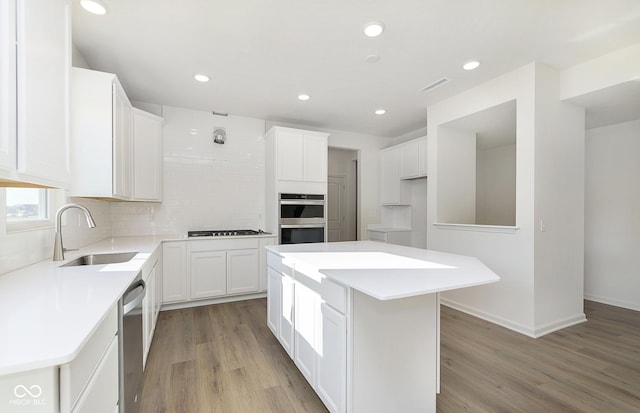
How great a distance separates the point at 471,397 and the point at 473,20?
8.68ft

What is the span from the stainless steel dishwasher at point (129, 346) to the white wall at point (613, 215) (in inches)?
206

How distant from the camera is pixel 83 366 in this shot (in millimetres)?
840

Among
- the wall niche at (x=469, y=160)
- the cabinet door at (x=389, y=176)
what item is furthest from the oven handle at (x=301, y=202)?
the wall niche at (x=469, y=160)

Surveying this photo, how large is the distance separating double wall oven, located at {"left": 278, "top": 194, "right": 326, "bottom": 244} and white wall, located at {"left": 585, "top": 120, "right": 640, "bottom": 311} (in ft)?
12.3

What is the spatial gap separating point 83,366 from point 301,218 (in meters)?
3.28

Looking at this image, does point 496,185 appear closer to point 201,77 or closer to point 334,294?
point 334,294

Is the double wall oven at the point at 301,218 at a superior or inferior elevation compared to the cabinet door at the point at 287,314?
superior

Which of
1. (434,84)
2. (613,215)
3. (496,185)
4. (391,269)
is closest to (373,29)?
(434,84)

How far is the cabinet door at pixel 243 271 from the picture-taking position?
3719 mm

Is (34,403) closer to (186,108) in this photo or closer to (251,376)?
(251,376)

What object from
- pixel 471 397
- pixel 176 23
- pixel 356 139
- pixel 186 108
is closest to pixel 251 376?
pixel 471 397

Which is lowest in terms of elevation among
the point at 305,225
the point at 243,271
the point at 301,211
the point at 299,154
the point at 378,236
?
the point at 243,271

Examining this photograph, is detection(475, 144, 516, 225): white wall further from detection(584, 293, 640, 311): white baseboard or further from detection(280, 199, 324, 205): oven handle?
detection(280, 199, 324, 205): oven handle

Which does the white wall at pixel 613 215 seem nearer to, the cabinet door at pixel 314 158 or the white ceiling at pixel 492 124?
the white ceiling at pixel 492 124
